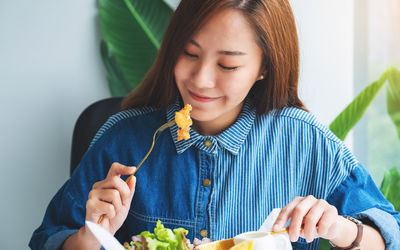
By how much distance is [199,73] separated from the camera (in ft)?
3.37

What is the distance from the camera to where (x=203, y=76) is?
40.3 inches

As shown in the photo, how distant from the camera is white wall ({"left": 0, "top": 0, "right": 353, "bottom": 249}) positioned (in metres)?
1.74

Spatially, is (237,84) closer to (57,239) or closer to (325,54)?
(57,239)

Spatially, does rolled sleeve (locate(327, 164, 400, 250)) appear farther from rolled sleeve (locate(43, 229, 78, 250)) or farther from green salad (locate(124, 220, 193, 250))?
rolled sleeve (locate(43, 229, 78, 250))

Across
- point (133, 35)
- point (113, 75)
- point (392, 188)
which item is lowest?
point (392, 188)

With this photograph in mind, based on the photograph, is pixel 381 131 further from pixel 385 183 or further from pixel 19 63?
pixel 19 63

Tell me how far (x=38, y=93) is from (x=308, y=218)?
4.13ft

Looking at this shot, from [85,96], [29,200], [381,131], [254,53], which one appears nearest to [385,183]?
[381,131]

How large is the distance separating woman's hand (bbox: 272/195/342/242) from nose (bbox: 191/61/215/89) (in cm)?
32

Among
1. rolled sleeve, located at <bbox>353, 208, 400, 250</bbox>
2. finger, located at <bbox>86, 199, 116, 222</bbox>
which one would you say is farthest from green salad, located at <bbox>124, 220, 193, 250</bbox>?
rolled sleeve, located at <bbox>353, 208, 400, 250</bbox>

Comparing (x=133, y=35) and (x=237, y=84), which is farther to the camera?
(x=133, y=35)

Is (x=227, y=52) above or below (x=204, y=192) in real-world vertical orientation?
above

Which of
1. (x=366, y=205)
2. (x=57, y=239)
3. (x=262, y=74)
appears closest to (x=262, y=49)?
(x=262, y=74)

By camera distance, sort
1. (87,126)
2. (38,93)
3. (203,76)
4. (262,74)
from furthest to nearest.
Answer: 1. (38,93)
2. (87,126)
3. (262,74)
4. (203,76)
